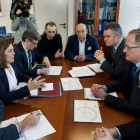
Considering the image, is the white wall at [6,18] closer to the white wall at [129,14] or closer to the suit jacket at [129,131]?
the white wall at [129,14]

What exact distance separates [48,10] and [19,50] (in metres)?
2.52

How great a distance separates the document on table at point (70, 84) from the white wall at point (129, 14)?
8.83 feet

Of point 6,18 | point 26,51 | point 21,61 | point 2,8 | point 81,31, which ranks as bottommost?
point 21,61

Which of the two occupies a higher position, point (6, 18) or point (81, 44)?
point (6, 18)

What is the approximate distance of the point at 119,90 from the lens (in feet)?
4.49

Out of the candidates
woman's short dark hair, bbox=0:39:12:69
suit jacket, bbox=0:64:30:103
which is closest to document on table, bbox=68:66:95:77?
suit jacket, bbox=0:64:30:103

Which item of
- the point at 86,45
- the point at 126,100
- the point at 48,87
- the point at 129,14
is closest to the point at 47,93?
the point at 48,87

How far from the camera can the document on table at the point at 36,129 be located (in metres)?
0.84

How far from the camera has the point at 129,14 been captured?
3.53 meters

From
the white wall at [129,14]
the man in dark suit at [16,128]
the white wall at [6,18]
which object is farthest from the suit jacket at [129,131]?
the white wall at [6,18]

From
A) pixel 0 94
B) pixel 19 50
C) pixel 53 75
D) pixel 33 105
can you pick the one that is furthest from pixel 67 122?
pixel 19 50

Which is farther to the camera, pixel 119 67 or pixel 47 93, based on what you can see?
pixel 119 67

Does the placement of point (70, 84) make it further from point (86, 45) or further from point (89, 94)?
point (86, 45)

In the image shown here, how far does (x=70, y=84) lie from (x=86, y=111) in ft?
1.50
